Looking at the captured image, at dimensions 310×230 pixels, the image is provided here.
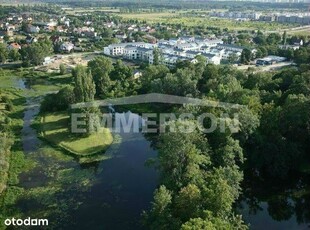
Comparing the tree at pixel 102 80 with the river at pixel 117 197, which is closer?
the river at pixel 117 197

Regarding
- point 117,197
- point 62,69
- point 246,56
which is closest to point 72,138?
point 117,197

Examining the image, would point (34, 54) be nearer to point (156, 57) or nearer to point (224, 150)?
point (156, 57)

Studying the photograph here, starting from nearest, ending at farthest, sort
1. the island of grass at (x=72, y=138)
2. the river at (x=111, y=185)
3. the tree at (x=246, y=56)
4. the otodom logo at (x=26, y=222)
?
the otodom logo at (x=26, y=222) → the river at (x=111, y=185) → the island of grass at (x=72, y=138) → the tree at (x=246, y=56)

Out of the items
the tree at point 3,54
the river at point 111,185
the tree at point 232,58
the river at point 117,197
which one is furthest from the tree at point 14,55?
the river at point 117,197

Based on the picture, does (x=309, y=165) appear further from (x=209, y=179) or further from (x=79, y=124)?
(x=79, y=124)

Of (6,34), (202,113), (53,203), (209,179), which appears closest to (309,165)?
(202,113)

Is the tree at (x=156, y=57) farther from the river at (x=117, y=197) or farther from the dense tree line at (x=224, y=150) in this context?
the river at (x=117, y=197)
